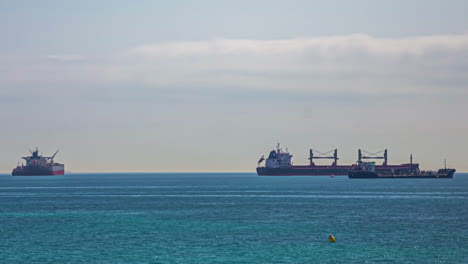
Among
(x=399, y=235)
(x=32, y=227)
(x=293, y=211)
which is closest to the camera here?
(x=399, y=235)

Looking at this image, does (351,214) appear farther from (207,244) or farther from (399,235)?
(207,244)

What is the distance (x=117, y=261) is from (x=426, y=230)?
121 feet

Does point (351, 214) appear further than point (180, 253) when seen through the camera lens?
Yes

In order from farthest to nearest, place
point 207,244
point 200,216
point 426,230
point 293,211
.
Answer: point 293,211
point 200,216
point 426,230
point 207,244

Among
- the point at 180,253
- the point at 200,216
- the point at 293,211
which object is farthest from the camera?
the point at 293,211

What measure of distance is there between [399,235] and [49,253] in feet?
115

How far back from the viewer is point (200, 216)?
98000 millimetres

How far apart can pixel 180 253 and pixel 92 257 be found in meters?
7.46

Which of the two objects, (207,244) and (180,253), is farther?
(207,244)

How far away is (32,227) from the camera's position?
273ft

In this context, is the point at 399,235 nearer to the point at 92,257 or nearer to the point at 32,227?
the point at 92,257

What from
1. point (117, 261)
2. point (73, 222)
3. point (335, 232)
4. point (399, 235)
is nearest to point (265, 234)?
point (335, 232)

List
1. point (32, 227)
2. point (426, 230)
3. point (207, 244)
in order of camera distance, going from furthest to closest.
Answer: point (32, 227), point (426, 230), point (207, 244)

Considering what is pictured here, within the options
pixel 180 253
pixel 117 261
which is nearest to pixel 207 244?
pixel 180 253
